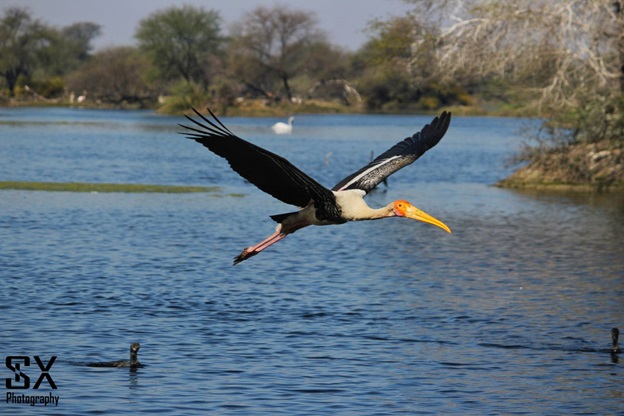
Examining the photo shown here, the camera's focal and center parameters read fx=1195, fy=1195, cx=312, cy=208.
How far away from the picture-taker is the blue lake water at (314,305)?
36.5 feet

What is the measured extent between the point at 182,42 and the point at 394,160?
97392mm

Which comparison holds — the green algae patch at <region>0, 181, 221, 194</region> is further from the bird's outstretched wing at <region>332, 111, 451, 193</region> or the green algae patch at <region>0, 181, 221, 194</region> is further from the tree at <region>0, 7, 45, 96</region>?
the tree at <region>0, 7, 45, 96</region>

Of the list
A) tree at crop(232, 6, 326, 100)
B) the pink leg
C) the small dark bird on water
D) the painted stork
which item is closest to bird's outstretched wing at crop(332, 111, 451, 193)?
the painted stork

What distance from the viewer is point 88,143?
50.6 metres

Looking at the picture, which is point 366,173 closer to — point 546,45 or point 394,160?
point 394,160

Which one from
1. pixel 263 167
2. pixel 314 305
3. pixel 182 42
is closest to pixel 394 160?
pixel 263 167

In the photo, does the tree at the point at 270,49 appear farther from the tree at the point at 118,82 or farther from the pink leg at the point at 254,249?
the pink leg at the point at 254,249

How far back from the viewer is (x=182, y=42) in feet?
353

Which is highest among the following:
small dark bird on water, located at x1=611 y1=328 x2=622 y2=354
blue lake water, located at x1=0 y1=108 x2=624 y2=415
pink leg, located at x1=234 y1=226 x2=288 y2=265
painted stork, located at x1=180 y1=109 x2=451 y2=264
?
painted stork, located at x1=180 y1=109 x2=451 y2=264

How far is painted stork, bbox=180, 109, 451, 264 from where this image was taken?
32.6 feet

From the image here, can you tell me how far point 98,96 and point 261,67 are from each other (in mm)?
15067

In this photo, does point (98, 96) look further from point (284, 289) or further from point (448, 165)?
point (284, 289)

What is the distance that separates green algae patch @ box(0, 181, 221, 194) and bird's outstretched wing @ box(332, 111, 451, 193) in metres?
17.8

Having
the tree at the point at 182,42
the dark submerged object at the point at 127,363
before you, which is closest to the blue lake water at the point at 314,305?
the dark submerged object at the point at 127,363
